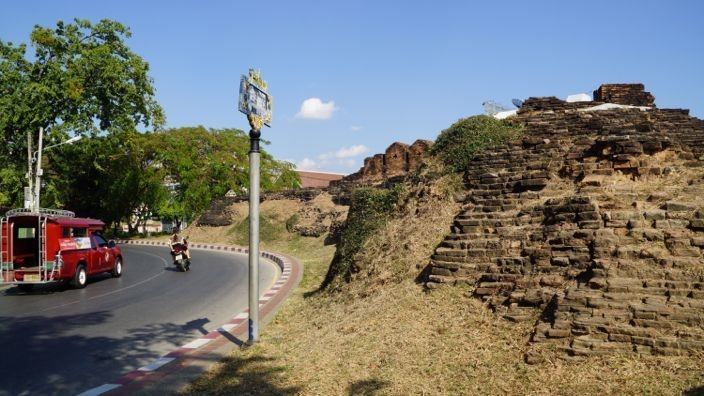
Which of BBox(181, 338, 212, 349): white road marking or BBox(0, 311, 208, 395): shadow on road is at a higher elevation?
BBox(181, 338, 212, 349): white road marking

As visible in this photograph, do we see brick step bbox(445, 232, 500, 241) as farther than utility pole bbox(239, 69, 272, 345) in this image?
Yes

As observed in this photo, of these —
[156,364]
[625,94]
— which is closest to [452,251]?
[156,364]

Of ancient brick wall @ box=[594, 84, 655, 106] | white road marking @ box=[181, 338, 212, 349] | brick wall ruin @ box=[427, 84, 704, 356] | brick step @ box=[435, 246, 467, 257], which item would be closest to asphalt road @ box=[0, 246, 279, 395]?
white road marking @ box=[181, 338, 212, 349]

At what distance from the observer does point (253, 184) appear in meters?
7.64

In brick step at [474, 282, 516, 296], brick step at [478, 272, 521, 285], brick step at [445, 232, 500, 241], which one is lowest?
brick step at [474, 282, 516, 296]

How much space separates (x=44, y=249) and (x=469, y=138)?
10.7 meters

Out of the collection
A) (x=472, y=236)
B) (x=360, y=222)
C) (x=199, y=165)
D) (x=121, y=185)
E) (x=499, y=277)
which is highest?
(x=199, y=165)

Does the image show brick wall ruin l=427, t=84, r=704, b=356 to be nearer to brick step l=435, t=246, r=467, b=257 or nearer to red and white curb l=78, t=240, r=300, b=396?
brick step l=435, t=246, r=467, b=257

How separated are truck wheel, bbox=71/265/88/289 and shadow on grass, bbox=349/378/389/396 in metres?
12.0

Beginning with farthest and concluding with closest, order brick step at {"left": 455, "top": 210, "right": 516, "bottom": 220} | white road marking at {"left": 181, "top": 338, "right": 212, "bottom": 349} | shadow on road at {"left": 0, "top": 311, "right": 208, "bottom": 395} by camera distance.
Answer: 1. brick step at {"left": 455, "top": 210, "right": 516, "bottom": 220}
2. white road marking at {"left": 181, "top": 338, "right": 212, "bottom": 349}
3. shadow on road at {"left": 0, "top": 311, "right": 208, "bottom": 395}

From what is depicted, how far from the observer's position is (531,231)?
8070mm

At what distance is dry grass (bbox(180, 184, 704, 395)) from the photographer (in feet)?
16.5

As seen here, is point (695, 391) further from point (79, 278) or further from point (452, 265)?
point (79, 278)

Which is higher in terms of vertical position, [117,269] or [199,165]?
[199,165]
